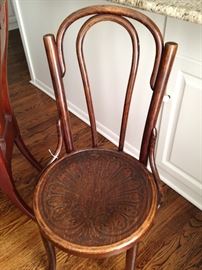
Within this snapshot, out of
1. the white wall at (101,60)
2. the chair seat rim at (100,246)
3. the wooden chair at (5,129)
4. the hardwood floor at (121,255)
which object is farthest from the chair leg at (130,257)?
the white wall at (101,60)

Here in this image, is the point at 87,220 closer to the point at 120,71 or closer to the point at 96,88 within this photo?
the point at 120,71

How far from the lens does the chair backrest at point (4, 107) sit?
2.84 feet

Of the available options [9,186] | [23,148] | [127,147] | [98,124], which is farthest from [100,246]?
[98,124]

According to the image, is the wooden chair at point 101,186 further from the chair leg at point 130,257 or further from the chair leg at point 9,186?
the chair leg at point 9,186

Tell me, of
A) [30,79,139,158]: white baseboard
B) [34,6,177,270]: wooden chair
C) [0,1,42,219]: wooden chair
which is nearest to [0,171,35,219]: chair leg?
[0,1,42,219]: wooden chair

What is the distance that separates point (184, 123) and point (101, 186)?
48cm

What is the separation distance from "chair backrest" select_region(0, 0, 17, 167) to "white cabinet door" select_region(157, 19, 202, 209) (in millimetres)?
591

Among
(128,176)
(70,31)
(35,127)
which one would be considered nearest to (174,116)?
(128,176)

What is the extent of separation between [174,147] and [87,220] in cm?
62

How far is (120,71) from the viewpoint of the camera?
125 centimetres

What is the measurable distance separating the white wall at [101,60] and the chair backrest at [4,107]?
1.58ft

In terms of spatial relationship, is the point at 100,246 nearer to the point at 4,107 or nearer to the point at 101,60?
the point at 4,107

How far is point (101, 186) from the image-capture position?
0.82 m

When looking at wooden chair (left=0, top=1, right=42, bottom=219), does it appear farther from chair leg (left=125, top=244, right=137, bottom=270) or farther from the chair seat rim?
chair leg (left=125, top=244, right=137, bottom=270)
